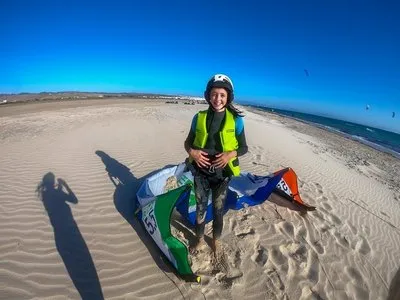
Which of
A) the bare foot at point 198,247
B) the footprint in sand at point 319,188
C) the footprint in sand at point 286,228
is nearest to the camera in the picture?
the bare foot at point 198,247

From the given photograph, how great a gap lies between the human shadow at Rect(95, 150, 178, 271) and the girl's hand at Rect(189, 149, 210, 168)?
1521 millimetres

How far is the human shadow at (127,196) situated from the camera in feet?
14.0

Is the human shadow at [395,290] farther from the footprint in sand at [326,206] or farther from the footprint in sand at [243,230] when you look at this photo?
the footprint in sand at [326,206]

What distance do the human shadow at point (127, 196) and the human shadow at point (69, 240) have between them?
2.91 feet

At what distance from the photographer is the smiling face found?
337 centimetres

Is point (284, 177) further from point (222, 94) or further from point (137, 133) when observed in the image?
point (137, 133)

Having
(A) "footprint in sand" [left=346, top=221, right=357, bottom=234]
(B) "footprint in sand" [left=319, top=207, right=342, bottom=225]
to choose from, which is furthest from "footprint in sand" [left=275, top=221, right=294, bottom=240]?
(A) "footprint in sand" [left=346, top=221, right=357, bottom=234]

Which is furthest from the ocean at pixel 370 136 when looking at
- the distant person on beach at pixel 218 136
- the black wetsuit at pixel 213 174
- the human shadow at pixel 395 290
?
the human shadow at pixel 395 290

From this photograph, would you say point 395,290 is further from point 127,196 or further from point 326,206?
point 326,206

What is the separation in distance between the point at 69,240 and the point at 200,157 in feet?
9.04

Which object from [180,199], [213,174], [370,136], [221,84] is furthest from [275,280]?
[370,136]

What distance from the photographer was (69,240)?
4.43m

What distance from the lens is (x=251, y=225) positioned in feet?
18.0

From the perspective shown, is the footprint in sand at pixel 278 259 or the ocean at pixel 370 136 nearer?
the footprint in sand at pixel 278 259
